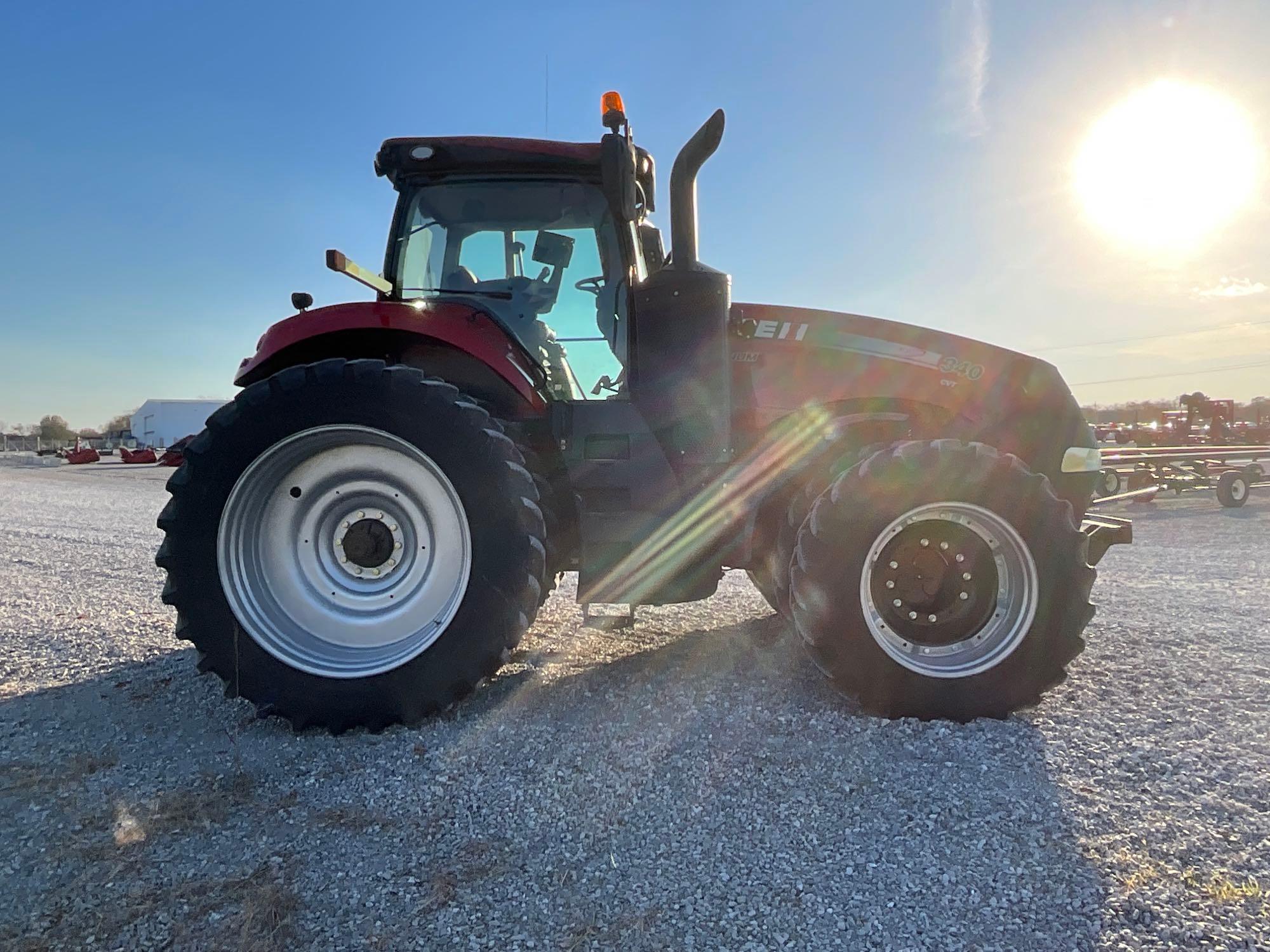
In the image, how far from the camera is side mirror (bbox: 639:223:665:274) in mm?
3428

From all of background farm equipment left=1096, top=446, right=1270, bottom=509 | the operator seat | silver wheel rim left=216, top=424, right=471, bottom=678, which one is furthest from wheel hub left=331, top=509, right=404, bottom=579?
background farm equipment left=1096, top=446, right=1270, bottom=509

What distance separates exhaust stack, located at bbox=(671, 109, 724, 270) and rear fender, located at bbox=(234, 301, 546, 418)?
2.51 ft

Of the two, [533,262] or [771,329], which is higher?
[533,262]

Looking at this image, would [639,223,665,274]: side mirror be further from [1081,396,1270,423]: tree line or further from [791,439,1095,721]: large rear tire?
[1081,396,1270,423]: tree line

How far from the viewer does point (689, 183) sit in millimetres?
2680

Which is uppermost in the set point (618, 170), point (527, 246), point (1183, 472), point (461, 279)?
point (618, 170)

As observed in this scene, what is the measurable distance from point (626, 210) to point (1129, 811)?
2.41m

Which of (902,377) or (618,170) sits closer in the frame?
(618,170)

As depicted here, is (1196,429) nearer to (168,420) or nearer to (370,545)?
(370,545)

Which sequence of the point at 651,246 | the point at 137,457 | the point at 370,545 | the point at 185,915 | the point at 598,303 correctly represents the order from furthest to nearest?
the point at 137,457, the point at 651,246, the point at 598,303, the point at 370,545, the point at 185,915

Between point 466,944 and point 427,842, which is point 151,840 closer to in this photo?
point 427,842

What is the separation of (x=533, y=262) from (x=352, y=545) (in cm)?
142

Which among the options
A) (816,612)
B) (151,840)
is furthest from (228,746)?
(816,612)

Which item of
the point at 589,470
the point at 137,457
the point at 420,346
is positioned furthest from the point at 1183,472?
the point at 137,457
